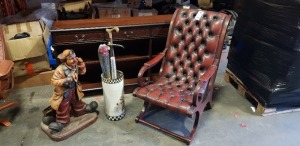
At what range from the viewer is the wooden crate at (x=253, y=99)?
2.34m

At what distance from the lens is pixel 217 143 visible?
2025 mm

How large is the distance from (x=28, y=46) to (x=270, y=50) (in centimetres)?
240

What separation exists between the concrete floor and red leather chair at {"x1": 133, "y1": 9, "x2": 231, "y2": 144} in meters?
0.13

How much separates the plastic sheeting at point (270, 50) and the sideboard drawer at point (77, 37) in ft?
4.85

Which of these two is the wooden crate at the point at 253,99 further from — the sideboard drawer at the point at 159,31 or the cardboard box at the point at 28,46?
the cardboard box at the point at 28,46

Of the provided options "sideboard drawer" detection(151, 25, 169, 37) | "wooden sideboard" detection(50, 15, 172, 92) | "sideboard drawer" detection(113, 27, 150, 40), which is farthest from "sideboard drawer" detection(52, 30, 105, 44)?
"sideboard drawer" detection(151, 25, 169, 37)

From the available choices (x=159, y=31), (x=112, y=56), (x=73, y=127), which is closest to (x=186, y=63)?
(x=159, y=31)

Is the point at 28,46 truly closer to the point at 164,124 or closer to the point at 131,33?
the point at 131,33

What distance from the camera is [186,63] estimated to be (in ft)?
7.70

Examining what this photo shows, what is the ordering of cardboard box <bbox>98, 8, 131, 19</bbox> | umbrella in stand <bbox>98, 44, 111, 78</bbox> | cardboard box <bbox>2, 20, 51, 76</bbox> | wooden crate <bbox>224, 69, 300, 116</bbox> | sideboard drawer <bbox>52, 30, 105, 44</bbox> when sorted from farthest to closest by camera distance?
1. cardboard box <bbox>98, 8, 131, 19</bbox>
2. cardboard box <bbox>2, 20, 51, 76</bbox>
3. wooden crate <bbox>224, 69, 300, 116</bbox>
4. sideboard drawer <bbox>52, 30, 105, 44</bbox>
5. umbrella in stand <bbox>98, 44, 111, 78</bbox>

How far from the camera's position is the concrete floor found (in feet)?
6.70

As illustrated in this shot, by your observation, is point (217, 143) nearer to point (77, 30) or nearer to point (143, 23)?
point (143, 23)

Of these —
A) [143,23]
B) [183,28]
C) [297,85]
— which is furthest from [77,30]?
[297,85]

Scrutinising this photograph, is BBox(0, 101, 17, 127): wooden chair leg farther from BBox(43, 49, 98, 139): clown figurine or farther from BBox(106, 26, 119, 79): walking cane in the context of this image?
BBox(106, 26, 119, 79): walking cane
